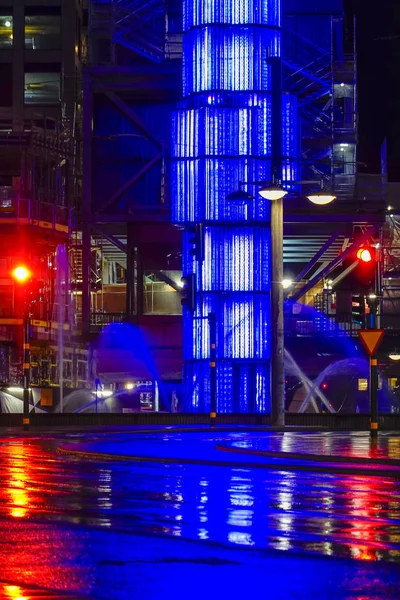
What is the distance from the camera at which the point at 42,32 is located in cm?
11131

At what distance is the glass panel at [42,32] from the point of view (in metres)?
111

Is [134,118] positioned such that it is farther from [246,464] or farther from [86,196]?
[246,464]

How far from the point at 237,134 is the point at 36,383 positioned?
62.0 feet

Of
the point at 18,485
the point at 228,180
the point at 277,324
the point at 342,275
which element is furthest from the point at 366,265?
the point at 342,275

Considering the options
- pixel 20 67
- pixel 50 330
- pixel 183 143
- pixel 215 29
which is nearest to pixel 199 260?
pixel 183 143

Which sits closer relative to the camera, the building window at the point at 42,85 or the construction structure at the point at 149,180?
the construction structure at the point at 149,180

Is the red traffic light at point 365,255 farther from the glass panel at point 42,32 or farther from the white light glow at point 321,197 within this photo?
the glass panel at point 42,32

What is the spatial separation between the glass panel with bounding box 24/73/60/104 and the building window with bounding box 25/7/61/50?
238cm

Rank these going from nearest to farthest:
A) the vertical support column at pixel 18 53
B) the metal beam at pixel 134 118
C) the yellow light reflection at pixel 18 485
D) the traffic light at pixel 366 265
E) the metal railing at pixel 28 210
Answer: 1. the yellow light reflection at pixel 18 485
2. the traffic light at pixel 366 265
3. the metal railing at pixel 28 210
4. the metal beam at pixel 134 118
5. the vertical support column at pixel 18 53

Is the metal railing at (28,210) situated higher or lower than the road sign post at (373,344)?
higher

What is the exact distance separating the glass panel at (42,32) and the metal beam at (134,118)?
4053 cm

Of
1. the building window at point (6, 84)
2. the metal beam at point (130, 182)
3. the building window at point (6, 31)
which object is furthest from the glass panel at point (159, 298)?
the building window at point (6, 31)

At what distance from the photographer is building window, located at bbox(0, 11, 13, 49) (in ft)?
364

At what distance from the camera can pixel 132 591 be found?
8680 mm
